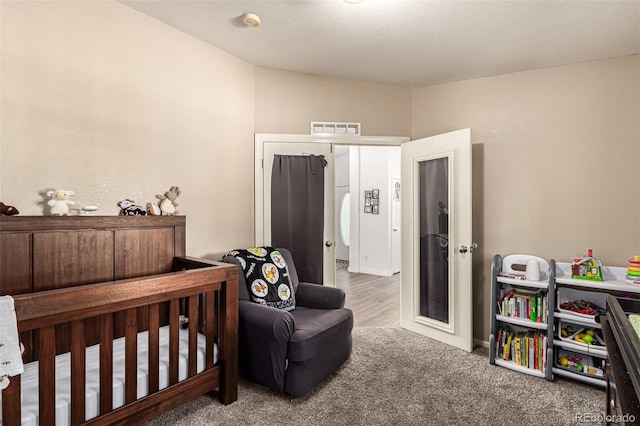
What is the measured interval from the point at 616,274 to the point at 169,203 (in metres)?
3.33

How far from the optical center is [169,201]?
254 centimetres

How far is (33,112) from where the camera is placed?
1.94 meters

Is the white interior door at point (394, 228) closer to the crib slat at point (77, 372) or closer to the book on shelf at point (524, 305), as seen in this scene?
the book on shelf at point (524, 305)

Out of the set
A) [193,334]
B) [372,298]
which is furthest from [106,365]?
[372,298]

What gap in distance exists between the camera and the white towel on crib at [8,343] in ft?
4.16

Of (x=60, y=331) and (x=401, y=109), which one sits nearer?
(x=60, y=331)

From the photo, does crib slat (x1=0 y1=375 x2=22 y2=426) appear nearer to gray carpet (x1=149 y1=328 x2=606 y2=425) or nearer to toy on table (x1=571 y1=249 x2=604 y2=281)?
gray carpet (x1=149 y1=328 x2=606 y2=425)

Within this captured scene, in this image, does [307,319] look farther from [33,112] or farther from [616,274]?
[616,274]

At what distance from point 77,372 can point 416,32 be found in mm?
2821

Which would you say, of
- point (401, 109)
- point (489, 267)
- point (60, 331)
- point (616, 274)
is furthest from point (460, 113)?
point (60, 331)

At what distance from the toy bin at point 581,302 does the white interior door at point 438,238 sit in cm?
67

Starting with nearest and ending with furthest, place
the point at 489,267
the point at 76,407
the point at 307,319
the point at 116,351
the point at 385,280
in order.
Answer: the point at 76,407, the point at 116,351, the point at 307,319, the point at 489,267, the point at 385,280

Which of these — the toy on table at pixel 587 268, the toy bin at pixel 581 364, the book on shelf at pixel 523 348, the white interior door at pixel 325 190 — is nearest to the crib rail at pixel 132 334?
the white interior door at pixel 325 190

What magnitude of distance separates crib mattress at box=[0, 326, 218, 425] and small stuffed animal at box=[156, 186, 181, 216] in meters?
0.87
